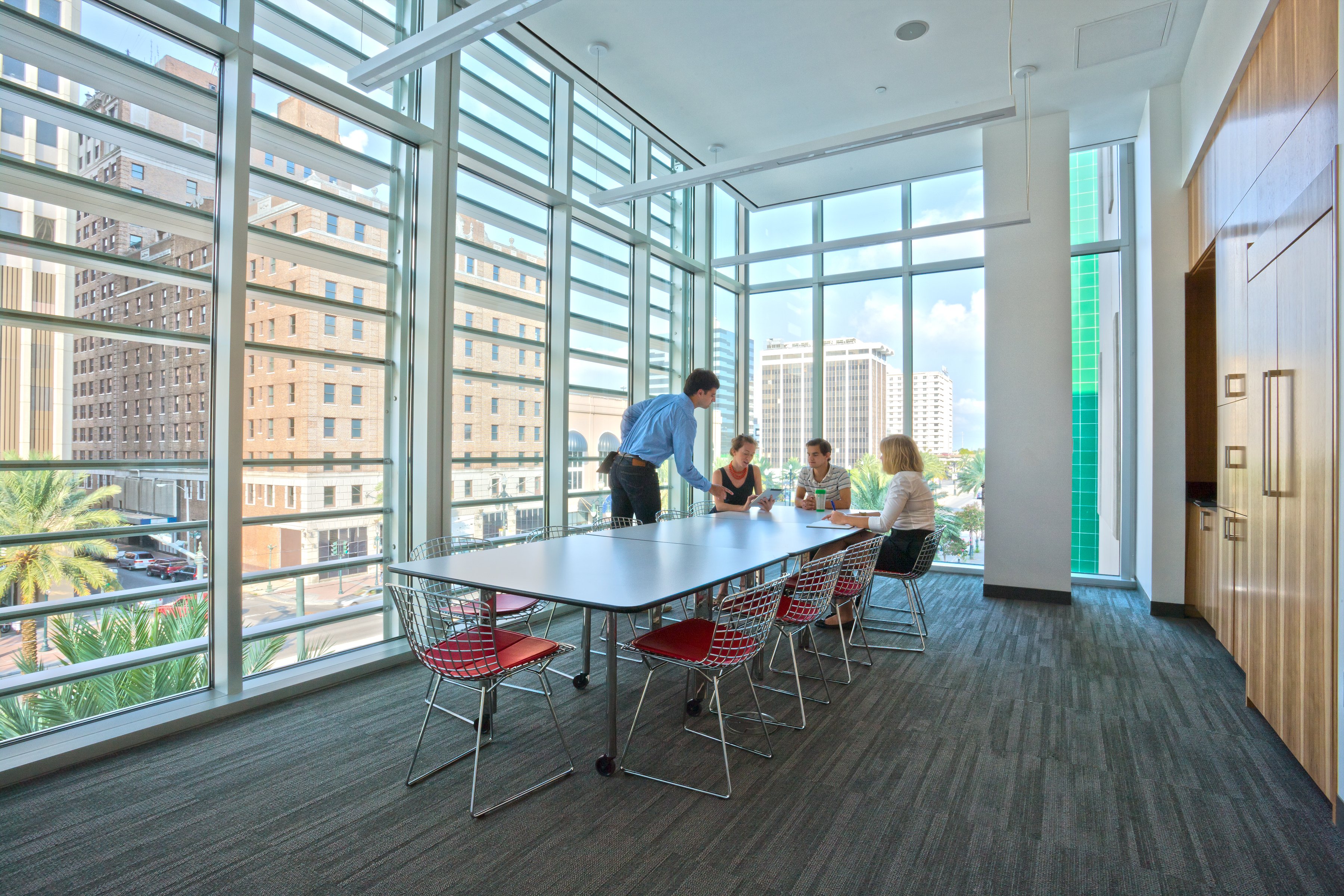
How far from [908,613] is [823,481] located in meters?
1.40

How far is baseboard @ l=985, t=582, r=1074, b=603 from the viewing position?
6.53m

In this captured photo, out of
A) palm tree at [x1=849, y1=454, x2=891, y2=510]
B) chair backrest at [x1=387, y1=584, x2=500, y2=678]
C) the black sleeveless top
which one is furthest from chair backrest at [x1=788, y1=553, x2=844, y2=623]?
palm tree at [x1=849, y1=454, x2=891, y2=510]

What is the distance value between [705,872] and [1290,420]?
3.27 meters

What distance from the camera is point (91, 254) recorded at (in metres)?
3.22

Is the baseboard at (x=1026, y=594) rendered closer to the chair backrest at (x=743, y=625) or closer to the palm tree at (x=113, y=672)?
the chair backrest at (x=743, y=625)

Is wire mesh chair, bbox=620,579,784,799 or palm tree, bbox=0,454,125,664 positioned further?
palm tree, bbox=0,454,125,664

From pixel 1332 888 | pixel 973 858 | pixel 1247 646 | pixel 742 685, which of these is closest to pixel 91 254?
pixel 742 685

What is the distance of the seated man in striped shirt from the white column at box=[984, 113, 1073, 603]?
79.8 inches

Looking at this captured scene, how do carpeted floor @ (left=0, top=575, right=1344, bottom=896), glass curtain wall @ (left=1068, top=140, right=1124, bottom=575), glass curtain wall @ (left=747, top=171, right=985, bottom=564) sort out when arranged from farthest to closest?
1. glass curtain wall @ (left=747, top=171, right=985, bottom=564)
2. glass curtain wall @ (left=1068, top=140, right=1124, bottom=575)
3. carpeted floor @ (left=0, top=575, right=1344, bottom=896)

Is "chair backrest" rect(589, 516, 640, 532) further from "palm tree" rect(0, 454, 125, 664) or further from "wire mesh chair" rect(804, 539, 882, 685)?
"palm tree" rect(0, 454, 125, 664)

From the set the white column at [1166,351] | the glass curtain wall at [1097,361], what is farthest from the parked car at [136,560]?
the glass curtain wall at [1097,361]

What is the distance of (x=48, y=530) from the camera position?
122 inches

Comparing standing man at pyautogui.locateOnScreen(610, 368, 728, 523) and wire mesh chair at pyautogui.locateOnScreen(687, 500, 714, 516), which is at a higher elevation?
standing man at pyautogui.locateOnScreen(610, 368, 728, 523)

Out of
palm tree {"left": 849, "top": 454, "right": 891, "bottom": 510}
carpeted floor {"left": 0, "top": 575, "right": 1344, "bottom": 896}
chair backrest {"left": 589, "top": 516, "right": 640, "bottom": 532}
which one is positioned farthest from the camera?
palm tree {"left": 849, "top": 454, "right": 891, "bottom": 510}
